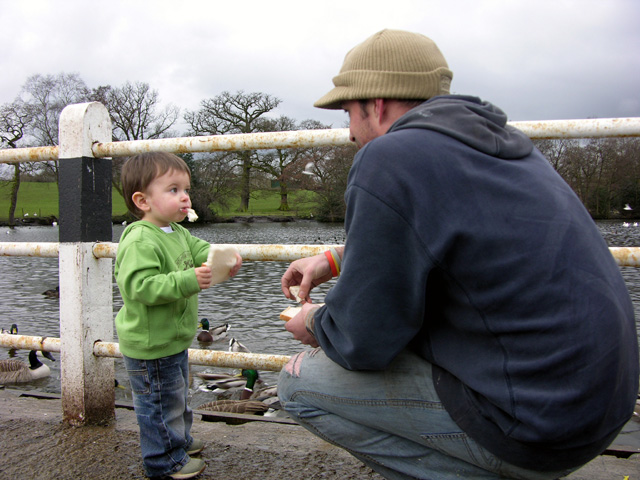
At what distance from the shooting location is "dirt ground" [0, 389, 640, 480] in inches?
94.1

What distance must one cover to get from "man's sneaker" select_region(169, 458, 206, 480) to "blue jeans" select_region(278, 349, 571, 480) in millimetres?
862

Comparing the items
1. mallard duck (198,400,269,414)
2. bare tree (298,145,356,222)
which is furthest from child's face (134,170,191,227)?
bare tree (298,145,356,222)

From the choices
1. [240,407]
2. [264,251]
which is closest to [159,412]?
[264,251]

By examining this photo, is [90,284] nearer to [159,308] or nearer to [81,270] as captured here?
[81,270]

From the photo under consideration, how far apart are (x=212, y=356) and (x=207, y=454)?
0.47 meters

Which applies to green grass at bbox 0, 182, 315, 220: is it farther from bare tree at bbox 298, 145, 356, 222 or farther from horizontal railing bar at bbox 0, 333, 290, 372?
horizontal railing bar at bbox 0, 333, 290, 372

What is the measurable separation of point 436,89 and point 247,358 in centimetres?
164

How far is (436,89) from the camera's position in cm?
168

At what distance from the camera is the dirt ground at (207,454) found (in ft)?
7.84

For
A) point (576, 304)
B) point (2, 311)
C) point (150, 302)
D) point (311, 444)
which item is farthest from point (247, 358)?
point (2, 311)

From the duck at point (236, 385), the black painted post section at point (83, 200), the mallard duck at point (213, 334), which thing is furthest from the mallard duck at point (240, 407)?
the mallard duck at point (213, 334)

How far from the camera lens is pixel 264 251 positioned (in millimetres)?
2695

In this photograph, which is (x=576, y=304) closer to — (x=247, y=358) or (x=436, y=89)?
(x=436, y=89)

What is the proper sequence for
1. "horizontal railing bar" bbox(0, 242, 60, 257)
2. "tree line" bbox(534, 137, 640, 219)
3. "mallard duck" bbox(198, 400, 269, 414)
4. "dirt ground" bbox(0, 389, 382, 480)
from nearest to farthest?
1. "dirt ground" bbox(0, 389, 382, 480)
2. "horizontal railing bar" bbox(0, 242, 60, 257)
3. "mallard duck" bbox(198, 400, 269, 414)
4. "tree line" bbox(534, 137, 640, 219)
